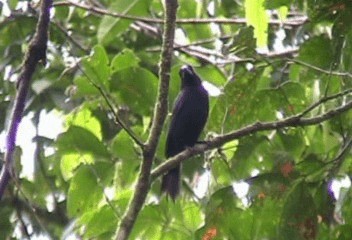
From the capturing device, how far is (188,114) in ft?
16.2

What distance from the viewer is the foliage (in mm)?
2963

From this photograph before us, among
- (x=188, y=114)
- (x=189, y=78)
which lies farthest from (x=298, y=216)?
(x=189, y=78)

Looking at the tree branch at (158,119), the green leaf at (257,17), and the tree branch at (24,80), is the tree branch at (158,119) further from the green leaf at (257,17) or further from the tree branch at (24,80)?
the tree branch at (24,80)

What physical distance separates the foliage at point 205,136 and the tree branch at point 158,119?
0.47 ft

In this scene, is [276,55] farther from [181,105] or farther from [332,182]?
[332,182]

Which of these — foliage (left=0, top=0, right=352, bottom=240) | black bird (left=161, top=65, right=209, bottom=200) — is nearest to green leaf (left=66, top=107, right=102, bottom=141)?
foliage (left=0, top=0, right=352, bottom=240)

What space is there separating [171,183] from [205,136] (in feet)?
1.07

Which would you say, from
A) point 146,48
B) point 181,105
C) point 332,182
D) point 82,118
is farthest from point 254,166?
point 146,48

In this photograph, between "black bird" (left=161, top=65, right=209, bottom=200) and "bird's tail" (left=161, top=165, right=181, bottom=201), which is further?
"black bird" (left=161, top=65, right=209, bottom=200)

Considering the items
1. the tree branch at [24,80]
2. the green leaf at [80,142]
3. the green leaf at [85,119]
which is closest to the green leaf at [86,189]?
the green leaf at [80,142]

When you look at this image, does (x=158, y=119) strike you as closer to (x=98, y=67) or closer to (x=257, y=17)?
(x=257, y=17)

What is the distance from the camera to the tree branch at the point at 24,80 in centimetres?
170

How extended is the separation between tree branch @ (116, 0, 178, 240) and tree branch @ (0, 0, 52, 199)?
0.67 m

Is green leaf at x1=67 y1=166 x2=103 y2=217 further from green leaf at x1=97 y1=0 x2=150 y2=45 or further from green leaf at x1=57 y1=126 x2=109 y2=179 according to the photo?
green leaf at x1=97 y1=0 x2=150 y2=45
